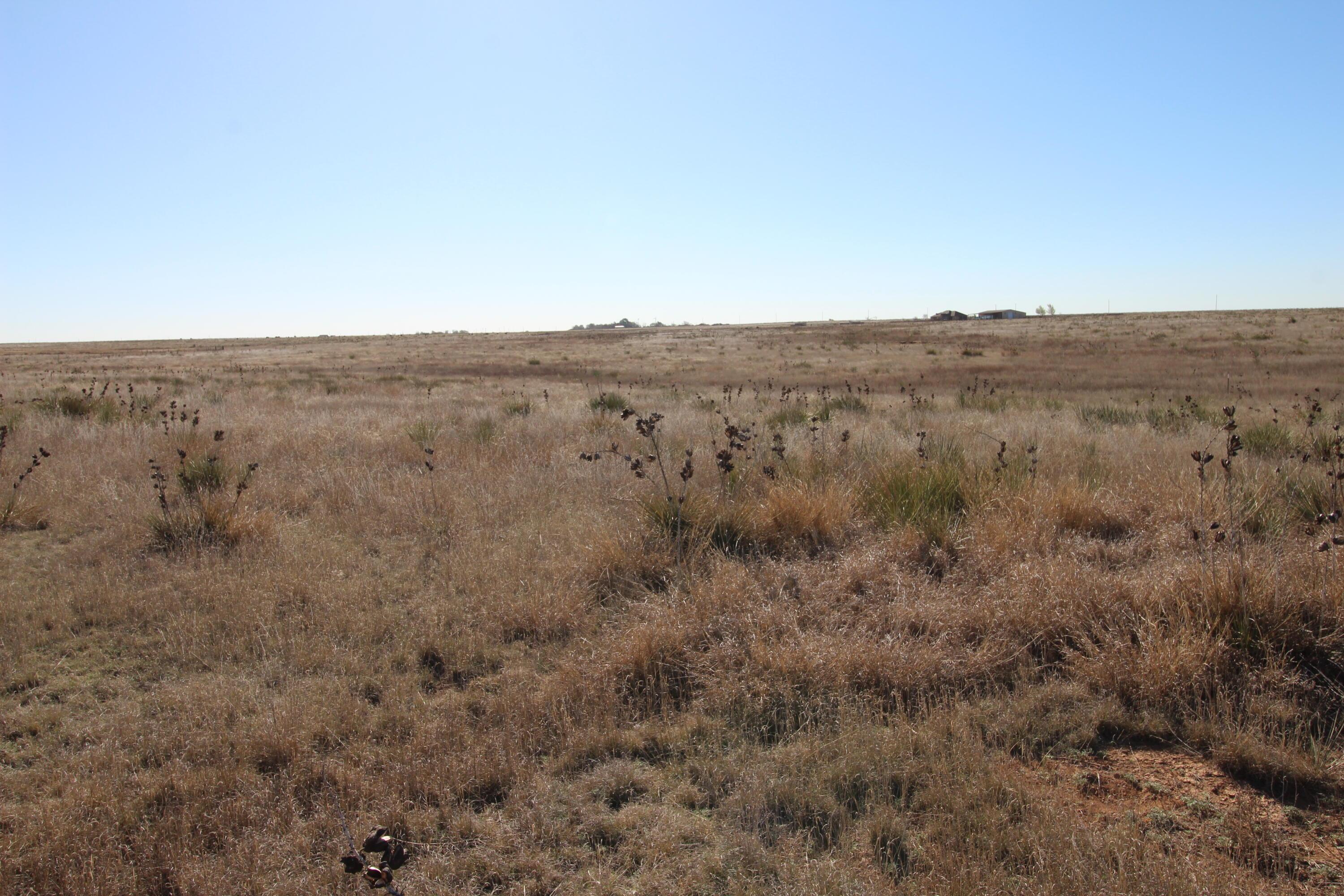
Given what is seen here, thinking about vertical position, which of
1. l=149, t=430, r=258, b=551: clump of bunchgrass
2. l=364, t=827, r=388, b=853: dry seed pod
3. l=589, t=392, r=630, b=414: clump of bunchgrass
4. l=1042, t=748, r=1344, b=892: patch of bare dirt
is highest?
l=589, t=392, r=630, b=414: clump of bunchgrass

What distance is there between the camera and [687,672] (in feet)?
12.6

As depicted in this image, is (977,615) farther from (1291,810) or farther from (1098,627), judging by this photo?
(1291,810)

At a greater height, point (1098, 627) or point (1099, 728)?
point (1098, 627)

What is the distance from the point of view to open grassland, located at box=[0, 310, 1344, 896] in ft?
8.61

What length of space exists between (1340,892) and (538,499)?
18.7ft

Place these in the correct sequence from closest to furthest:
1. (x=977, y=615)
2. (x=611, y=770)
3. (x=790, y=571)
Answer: (x=611, y=770) < (x=977, y=615) < (x=790, y=571)

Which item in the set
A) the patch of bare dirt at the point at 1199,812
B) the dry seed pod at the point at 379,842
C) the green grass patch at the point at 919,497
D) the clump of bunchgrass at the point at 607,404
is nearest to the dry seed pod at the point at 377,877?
the dry seed pod at the point at 379,842

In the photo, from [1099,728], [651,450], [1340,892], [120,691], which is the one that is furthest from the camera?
[651,450]

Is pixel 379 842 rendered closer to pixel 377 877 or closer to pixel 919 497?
pixel 377 877

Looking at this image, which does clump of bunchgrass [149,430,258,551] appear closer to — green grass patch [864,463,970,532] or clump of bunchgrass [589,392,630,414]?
green grass patch [864,463,970,532]

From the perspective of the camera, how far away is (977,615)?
4137mm

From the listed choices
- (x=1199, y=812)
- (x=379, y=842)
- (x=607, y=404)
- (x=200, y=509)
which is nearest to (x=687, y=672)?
(x=1199, y=812)

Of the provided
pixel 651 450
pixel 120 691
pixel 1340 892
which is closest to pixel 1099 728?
pixel 1340 892

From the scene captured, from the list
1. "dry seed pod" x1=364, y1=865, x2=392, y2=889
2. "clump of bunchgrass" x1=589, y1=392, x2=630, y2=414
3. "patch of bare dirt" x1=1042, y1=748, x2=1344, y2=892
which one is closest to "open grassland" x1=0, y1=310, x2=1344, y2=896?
"patch of bare dirt" x1=1042, y1=748, x2=1344, y2=892
